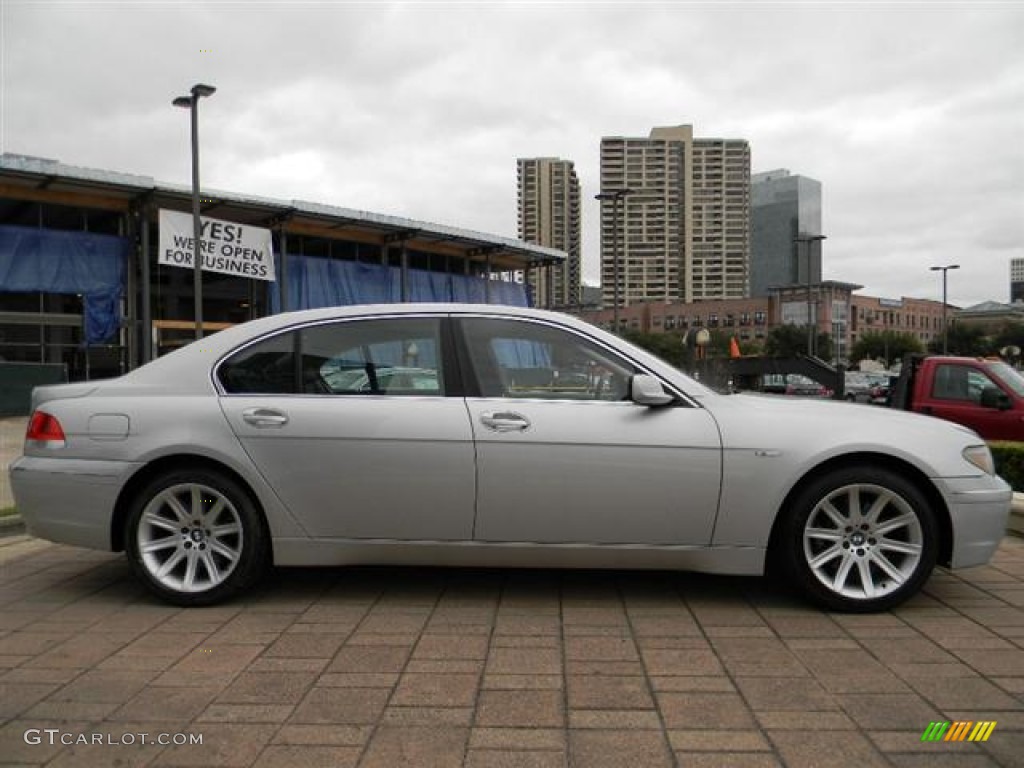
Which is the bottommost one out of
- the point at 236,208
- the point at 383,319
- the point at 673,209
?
the point at 383,319

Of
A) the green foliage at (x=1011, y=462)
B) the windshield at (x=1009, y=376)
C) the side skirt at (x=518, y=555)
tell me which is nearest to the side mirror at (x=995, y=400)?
the windshield at (x=1009, y=376)

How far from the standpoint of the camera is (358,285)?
1196 inches

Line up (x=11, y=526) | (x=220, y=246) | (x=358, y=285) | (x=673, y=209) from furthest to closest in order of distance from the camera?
(x=673, y=209), (x=358, y=285), (x=220, y=246), (x=11, y=526)

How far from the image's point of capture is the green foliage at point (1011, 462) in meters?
7.14

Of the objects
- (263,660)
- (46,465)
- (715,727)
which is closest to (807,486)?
(715,727)

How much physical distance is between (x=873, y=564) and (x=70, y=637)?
388cm

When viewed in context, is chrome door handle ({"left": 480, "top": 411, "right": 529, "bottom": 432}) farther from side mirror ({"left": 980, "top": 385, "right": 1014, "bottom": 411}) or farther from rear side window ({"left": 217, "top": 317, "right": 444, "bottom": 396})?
side mirror ({"left": 980, "top": 385, "right": 1014, "bottom": 411})

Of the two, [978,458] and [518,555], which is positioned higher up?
[978,458]

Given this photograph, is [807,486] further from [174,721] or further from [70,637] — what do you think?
[70,637]

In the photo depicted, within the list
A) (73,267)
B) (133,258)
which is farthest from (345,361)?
(133,258)

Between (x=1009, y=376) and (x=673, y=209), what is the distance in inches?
1476

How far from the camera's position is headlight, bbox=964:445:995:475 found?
403 centimetres

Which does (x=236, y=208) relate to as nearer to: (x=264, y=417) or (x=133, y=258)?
(x=133, y=258)

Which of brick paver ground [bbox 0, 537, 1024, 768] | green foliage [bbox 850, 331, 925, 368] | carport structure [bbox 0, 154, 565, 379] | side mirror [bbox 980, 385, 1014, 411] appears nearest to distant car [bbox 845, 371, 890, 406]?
carport structure [bbox 0, 154, 565, 379]
